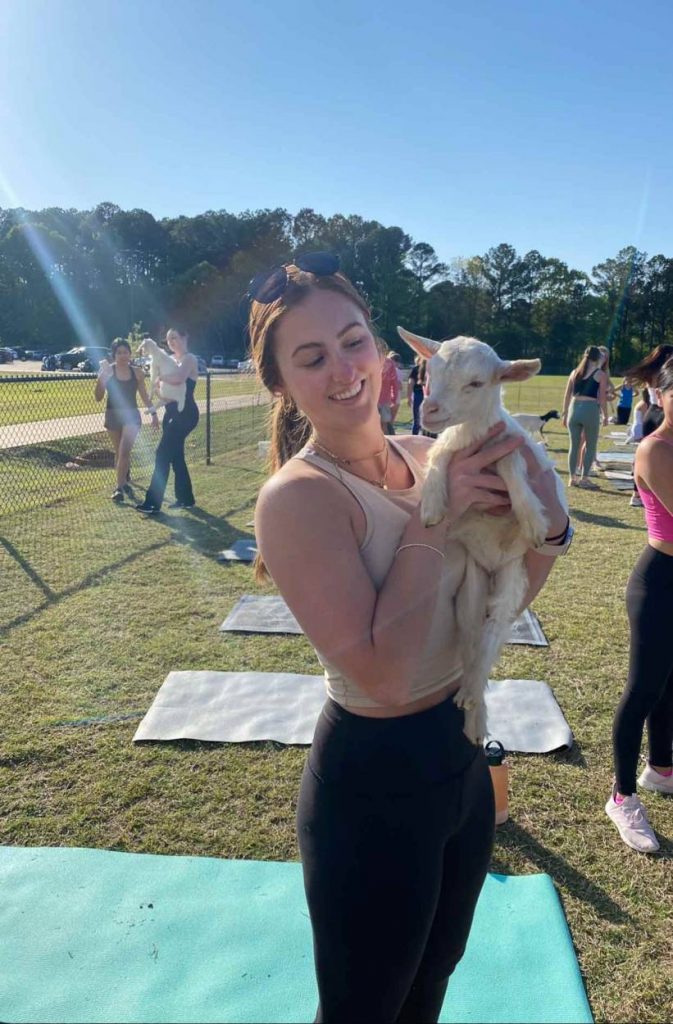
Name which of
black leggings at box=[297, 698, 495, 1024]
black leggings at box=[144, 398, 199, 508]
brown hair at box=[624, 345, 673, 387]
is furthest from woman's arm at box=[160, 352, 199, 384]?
black leggings at box=[297, 698, 495, 1024]

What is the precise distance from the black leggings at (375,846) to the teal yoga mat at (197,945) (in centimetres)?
119

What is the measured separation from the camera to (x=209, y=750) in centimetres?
379

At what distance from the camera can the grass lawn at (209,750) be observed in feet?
9.30

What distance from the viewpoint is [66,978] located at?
2.41m

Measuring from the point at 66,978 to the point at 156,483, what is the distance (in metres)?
6.99

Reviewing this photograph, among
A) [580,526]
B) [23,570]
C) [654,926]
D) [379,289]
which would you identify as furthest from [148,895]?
[379,289]

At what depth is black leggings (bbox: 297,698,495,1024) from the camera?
1.34 metres

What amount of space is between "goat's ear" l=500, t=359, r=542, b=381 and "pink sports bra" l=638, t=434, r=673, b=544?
1.38 m

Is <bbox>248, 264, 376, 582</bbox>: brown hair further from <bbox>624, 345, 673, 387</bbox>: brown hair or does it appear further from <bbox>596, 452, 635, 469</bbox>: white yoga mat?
<bbox>596, 452, 635, 469</bbox>: white yoga mat

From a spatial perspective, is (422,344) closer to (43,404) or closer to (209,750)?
(209,750)

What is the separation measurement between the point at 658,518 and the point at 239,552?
16.6ft

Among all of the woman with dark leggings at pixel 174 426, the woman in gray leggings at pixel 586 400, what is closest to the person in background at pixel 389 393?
the woman in gray leggings at pixel 586 400

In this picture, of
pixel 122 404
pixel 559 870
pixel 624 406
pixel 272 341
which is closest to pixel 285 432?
pixel 272 341

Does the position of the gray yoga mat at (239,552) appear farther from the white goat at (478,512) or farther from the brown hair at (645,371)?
the white goat at (478,512)
